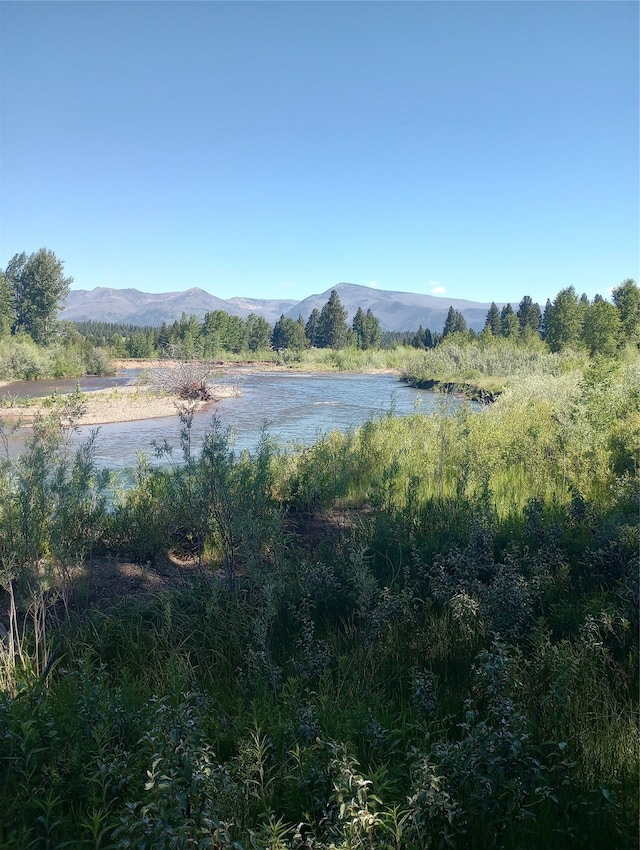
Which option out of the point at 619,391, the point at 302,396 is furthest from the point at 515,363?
the point at 619,391

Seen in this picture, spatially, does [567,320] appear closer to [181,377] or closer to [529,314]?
[181,377]

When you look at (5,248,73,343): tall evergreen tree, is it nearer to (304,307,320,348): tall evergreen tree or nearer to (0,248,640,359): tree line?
(0,248,640,359): tree line

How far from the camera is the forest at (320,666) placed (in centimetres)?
196

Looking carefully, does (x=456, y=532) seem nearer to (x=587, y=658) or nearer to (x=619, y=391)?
(x=587, y=658)

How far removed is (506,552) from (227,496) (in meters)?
1.81

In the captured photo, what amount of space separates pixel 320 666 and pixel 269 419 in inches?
617

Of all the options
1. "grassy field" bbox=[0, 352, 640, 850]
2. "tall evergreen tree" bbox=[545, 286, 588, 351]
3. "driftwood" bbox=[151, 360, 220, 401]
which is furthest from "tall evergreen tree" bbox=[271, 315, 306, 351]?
"grassy field" bbox=[0, 352, 640, 850]

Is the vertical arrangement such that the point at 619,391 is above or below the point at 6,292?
below

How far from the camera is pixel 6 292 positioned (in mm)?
50000

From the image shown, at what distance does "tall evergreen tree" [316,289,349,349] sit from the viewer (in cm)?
8138

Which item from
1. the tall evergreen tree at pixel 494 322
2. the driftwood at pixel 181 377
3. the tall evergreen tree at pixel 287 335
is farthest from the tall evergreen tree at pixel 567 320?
the tall evergreen tree at pixel 287 335

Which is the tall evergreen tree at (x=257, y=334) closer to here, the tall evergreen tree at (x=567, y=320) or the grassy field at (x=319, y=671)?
the tall evergreen tree at (x=567, y=320)

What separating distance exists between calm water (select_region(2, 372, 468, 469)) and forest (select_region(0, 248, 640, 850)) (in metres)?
3.75

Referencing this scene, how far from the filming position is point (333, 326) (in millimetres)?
82000
